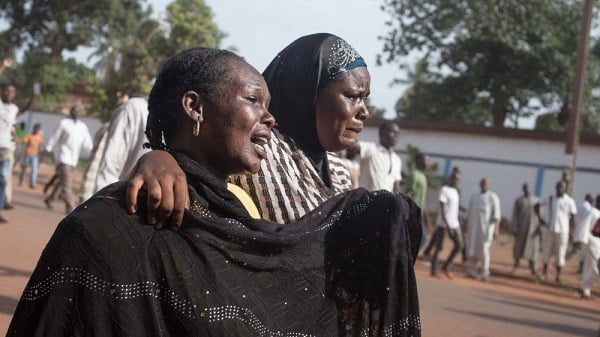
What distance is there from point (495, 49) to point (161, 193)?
26.2 meters

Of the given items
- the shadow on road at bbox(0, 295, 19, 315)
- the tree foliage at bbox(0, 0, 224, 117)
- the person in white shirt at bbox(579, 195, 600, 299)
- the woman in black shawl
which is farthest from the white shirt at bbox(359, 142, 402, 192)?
the tree foliage at bbox(0, 0, 224, 117)

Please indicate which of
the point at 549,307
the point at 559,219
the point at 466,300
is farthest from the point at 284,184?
the point at 559,219

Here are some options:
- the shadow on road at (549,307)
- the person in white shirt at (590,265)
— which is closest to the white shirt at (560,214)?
the person in white shirt at (590,265)

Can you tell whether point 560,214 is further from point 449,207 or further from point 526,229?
point 449,207

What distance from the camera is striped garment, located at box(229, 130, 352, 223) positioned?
8.09ft

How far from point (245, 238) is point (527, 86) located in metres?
26.3

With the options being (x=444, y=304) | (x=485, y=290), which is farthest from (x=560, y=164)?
(x=444, y=304)

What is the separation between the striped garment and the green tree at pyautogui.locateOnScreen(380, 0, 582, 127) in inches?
956

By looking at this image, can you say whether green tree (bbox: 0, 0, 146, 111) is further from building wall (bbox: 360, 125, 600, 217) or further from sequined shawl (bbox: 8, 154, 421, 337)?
sequined shawl (bbox: 8, 154, 421, 337)

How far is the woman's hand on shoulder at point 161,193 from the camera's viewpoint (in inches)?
72.2

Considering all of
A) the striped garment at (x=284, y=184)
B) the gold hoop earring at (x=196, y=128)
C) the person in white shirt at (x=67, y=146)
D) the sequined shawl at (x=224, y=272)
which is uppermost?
the gold hoop earring at (x=196, y=128)

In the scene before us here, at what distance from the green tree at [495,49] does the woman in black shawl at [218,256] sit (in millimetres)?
24773

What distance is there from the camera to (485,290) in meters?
12.7

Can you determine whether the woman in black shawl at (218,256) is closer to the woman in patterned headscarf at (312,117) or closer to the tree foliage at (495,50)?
the woman in patterned headscarf at (312,117)
